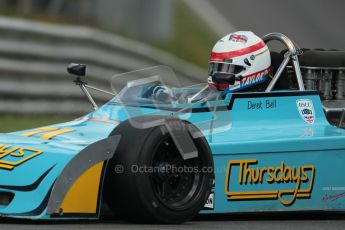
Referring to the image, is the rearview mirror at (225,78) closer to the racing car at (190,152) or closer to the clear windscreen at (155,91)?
the racing car at (190,152)

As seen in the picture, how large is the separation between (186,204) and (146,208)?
0.35 meters

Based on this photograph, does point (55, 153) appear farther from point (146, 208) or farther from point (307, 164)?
point (307, 164)

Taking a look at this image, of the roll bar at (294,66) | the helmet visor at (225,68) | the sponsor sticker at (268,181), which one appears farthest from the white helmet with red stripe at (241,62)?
the sponsor sticker at (268,181)

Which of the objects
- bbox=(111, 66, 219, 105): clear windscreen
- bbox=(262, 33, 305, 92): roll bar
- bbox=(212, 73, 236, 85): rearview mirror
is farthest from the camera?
bbox=(262, 33, 305, 92): roll bar

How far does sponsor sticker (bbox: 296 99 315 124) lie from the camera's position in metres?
7.96

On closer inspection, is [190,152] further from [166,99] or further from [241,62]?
[241,62]

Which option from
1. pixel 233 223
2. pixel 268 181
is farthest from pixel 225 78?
pixel 233 223

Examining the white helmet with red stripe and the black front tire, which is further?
the white helmet with red stripe

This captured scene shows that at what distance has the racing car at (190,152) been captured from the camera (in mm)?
6398

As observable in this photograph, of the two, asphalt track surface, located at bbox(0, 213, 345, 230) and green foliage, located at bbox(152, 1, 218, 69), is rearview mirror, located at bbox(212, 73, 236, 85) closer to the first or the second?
asphalt track surface, located at bbox(0, 213, 345, 230)

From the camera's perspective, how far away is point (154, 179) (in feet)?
21.4

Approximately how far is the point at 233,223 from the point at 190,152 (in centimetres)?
63

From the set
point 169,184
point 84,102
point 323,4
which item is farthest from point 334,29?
point 169,184

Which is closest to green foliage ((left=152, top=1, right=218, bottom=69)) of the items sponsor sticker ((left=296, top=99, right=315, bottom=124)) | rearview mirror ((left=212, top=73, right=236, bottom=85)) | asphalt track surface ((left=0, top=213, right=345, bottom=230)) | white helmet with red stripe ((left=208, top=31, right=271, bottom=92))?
white helmet with red stripe ((left=208, top=31, right=271, bottom=92))
